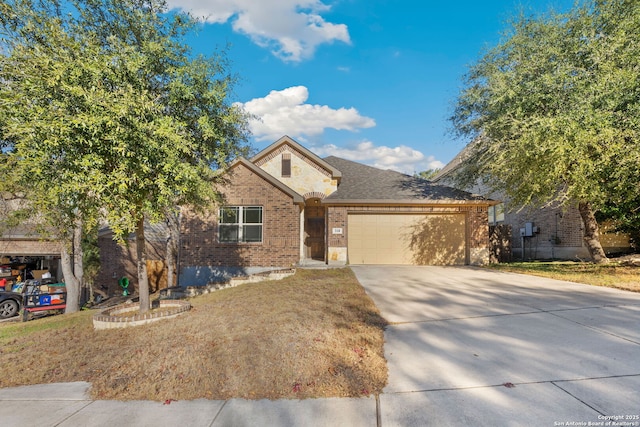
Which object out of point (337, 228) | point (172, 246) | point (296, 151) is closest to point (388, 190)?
point (337, 228)

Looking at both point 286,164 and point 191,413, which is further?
point 286,164

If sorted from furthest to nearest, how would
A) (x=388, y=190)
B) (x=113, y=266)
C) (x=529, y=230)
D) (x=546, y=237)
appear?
(x=529, y=230), (x=546, y=237), (x=113, y=266), (x=388, y=190)

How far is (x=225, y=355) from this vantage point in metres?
4.32

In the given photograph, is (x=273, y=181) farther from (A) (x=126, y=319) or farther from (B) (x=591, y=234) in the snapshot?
(B) (x=591, y=234)

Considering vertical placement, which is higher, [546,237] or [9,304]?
[546,237]

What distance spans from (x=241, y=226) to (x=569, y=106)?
12.0 metres

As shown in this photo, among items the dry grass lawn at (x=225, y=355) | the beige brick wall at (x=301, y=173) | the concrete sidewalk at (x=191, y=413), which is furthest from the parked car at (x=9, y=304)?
the concrete sidewalk at (x=191, y=413)

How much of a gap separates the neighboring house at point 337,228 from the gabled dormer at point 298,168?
128 cm

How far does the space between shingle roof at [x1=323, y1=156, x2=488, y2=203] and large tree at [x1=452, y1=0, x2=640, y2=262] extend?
2144mm

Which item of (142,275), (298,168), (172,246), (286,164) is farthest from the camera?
(286,164)

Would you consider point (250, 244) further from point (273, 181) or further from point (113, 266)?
point (113, 266)

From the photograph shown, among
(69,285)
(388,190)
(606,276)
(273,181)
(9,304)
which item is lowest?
(9,304)

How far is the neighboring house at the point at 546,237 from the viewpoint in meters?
15.6

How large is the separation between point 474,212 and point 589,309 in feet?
26.3
